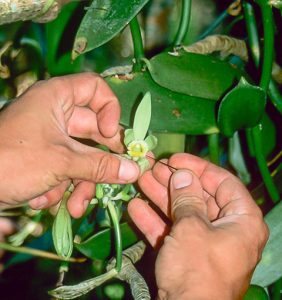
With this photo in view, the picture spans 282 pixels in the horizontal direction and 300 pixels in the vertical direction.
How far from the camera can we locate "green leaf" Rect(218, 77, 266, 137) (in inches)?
34.9

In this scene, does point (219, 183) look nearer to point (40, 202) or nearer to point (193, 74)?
point (193, 74)


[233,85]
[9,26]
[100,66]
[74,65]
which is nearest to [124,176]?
[233,85]

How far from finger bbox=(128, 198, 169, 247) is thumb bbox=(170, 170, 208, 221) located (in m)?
0.10

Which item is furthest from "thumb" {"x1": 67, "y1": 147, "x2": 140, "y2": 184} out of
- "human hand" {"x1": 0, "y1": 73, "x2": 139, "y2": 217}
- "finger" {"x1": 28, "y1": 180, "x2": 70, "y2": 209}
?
"finger" {"x1": 28, "y1": 180, "x2": 70, "y2": 209}

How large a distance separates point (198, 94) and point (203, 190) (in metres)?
0.15

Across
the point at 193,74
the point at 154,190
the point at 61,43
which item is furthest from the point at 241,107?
the point at 61,43

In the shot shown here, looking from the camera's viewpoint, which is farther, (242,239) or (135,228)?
(135,228)

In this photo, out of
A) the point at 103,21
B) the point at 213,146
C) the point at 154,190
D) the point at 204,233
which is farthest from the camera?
the point at 213,146

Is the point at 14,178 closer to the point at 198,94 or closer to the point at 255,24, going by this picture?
the point at 198,94

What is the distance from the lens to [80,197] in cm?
94

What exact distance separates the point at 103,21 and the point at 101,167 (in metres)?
0.21

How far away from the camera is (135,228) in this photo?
1043 mm

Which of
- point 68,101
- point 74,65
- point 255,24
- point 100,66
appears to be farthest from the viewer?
point 100,66

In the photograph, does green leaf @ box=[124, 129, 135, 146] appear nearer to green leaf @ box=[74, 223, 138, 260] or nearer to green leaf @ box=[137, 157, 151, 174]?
green leaf @ box=[137, 157, 151, 174]
